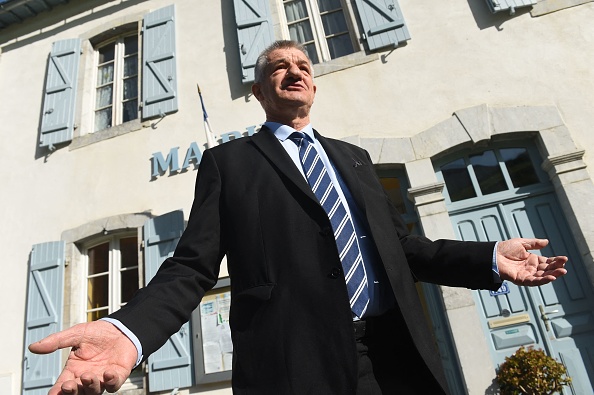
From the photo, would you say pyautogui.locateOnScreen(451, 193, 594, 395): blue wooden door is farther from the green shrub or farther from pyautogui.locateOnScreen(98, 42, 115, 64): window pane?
pyautogui.locateOnScreen(98, 42, 115, 64): window pane

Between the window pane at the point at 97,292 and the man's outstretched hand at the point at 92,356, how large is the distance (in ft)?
17.5

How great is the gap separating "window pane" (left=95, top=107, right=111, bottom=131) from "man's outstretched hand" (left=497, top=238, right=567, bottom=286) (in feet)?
21.5

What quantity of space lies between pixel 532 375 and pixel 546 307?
78 centimetres

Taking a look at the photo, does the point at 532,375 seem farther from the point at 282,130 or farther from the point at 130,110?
the point at 130,110

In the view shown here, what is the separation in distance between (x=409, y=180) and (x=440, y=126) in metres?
0.75

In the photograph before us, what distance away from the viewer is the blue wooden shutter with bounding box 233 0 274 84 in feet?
18.9

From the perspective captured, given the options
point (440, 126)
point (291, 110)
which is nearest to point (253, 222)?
point (291, 110)

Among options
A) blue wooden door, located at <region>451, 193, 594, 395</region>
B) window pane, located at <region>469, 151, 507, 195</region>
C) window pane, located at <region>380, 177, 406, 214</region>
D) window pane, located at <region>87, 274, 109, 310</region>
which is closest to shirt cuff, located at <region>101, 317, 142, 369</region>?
blue wooden door, located at <region>451, 193, 594, 395</region>

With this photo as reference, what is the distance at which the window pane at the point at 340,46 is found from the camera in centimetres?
596

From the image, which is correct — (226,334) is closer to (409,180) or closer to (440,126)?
(409,180)

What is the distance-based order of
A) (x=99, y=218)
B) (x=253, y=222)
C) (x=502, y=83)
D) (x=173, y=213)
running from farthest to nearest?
(x=99, y=218), (x=173, y=213), (x=502, y=83), (x=253, y=222)

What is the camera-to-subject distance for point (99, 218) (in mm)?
5766

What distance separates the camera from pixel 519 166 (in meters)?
4.74

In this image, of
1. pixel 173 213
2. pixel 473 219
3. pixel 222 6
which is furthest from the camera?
pixel 222 6
